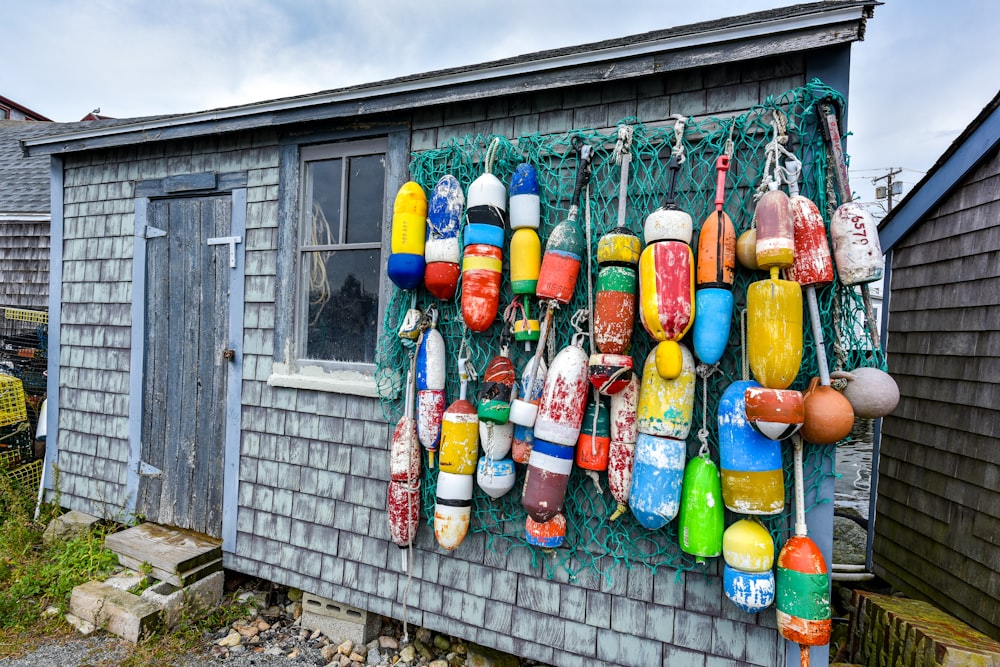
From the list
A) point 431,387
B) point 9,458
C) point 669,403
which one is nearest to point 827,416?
point 669,403

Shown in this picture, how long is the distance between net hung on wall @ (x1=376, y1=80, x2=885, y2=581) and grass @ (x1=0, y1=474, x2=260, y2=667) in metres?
1.45

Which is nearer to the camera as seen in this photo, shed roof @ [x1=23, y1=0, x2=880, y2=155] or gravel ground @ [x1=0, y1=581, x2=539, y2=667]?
shed roof @ [x1=23, y1=0, x2=880, y2=155]

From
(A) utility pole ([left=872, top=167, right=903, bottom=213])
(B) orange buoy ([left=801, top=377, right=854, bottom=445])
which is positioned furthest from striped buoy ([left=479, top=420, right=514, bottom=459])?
(A) utility pole ([left=872, top=167, right=903, bottom=213])

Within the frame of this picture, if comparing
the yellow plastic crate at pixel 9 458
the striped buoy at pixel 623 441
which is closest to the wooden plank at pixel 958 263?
the striped buoy at pixel 623 441

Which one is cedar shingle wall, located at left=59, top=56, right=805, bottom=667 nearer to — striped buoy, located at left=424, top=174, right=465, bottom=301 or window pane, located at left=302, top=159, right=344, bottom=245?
window pane, located at left=302, top=159, right=344, bottom=245

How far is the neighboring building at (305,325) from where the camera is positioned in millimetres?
2461

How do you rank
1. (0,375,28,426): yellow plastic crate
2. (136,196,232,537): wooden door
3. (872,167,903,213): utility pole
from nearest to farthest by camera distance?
(136,196,232,537): wooden door < (0,375,28,426): yellow plastic crate < (872,167,903,213): utility pole

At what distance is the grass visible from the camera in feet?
10.0

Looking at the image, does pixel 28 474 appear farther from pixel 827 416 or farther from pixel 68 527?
pixel 827 416

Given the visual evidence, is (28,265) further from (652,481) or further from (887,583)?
(887,583)

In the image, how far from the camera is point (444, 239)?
279cm

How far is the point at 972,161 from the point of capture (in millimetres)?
3496

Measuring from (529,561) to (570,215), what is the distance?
1690 mm

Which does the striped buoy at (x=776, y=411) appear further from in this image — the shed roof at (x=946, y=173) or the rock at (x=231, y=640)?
the rock at (x=231, y=640)
